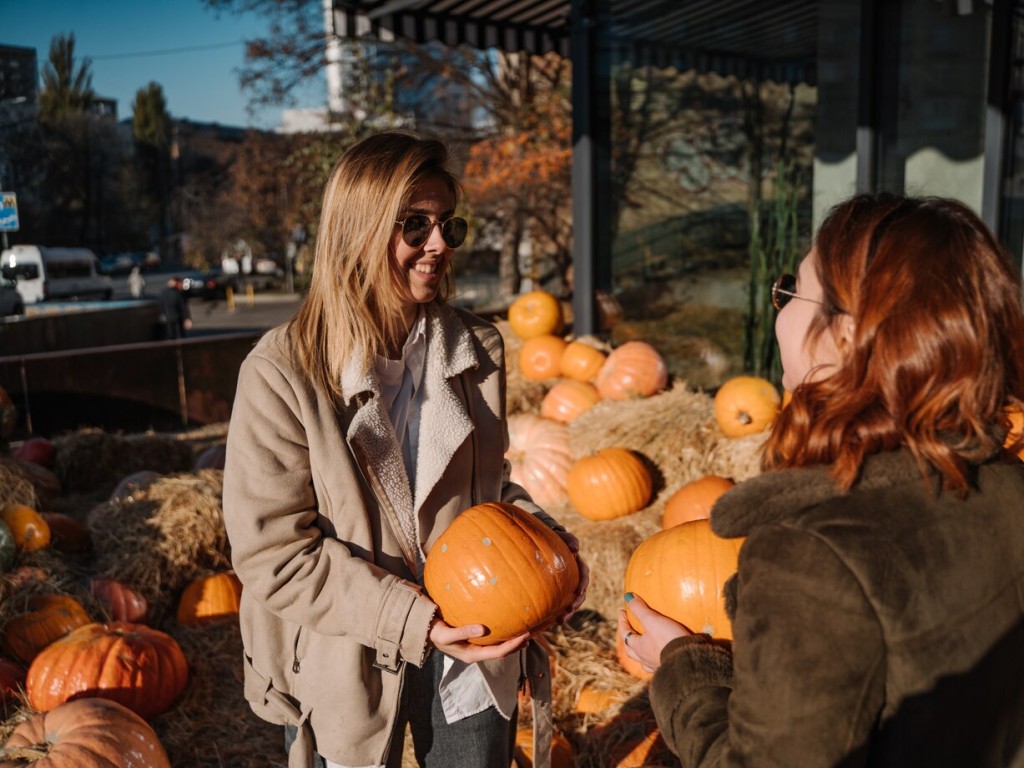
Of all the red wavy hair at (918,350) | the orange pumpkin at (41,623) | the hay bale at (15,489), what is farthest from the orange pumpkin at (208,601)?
the red wavy hair at (918,350)

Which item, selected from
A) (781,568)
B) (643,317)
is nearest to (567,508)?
(643,317)

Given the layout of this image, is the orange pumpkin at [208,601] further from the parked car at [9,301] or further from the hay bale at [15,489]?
the parked car at [9,301]

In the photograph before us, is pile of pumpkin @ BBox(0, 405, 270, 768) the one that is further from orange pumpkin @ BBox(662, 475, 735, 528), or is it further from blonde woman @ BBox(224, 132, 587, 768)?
orange pumpkin @ BBox(662, 475, 735, 528)

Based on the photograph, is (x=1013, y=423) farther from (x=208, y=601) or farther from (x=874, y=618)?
(x=208, y=601)

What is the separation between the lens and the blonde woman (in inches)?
65.4

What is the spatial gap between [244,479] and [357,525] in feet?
0.79

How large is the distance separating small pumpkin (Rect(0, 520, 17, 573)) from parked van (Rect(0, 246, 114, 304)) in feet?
61.4

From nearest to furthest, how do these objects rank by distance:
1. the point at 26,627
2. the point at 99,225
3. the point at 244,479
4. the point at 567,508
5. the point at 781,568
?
1. the point at 781,568
2. the point at 244,479
3. the point at 26,627
4. the point at 567,508
5. the point at 99,225

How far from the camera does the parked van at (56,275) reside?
21969 millimetres

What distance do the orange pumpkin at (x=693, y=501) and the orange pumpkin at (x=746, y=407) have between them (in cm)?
55

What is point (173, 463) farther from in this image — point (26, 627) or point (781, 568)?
point (781, 568)

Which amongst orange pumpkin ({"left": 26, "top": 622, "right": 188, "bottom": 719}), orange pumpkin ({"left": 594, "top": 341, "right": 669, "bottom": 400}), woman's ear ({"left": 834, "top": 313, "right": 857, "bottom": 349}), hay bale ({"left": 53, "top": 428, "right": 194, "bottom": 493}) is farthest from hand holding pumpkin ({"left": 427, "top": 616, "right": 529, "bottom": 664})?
hay bale ({"left": 53, "top": 428, "right": 194, "bottom": 493})

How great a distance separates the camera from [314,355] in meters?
1.75

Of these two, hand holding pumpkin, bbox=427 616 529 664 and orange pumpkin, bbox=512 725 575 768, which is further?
orange pumpkin, bbox=512 725 575 768
